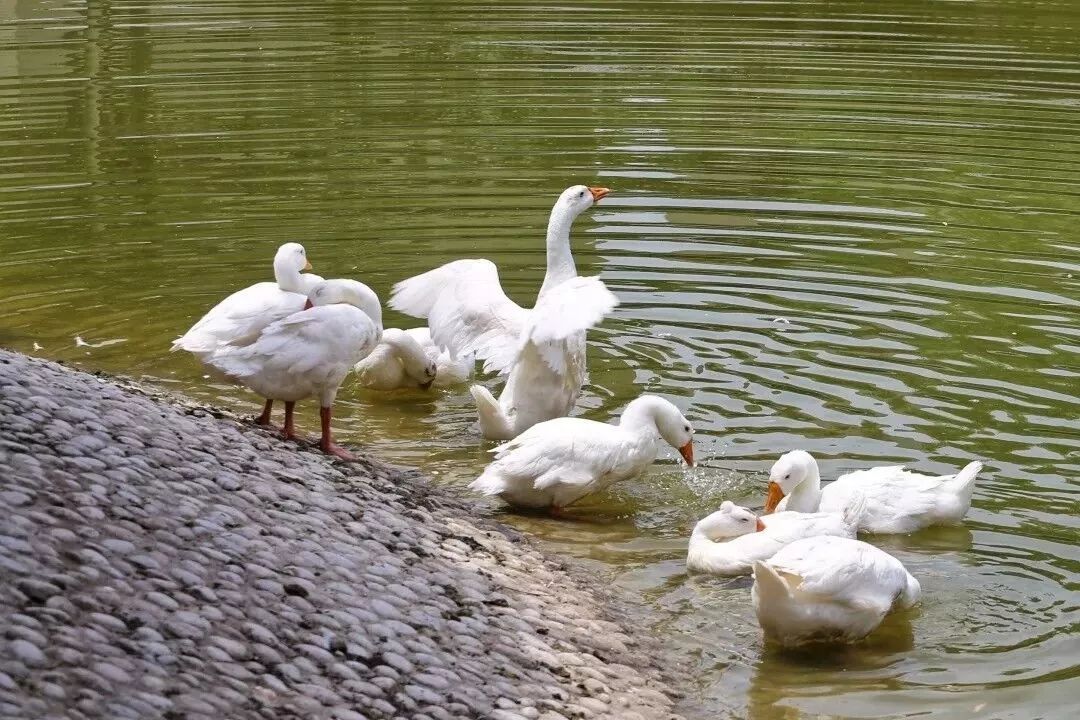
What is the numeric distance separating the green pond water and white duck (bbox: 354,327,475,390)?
0.43 ft

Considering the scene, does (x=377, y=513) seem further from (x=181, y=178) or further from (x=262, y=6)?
(x=262, y=6)

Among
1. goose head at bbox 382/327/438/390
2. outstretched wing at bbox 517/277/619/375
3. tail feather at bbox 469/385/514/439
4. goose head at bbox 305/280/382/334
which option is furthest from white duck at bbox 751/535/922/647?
goose head at bbox 382/327/438/390

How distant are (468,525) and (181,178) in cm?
831

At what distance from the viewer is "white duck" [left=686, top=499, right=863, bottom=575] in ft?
23.2

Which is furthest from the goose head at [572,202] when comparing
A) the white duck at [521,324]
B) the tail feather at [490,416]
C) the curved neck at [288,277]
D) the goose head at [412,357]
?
the curved neck at [288,277]

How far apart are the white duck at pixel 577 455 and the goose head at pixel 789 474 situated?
73cm

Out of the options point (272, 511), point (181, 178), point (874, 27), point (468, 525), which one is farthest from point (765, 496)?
point (874, 27)

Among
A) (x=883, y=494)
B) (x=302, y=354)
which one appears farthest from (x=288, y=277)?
(x=883, y=494)

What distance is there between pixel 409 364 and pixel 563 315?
1953 mm

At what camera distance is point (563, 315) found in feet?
26.9

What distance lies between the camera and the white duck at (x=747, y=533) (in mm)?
7078

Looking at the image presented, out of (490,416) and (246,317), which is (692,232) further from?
(246,317)

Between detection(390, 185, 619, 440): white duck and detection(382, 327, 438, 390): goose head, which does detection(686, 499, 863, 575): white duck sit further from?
detection(382, 327, 438, 390): goose head

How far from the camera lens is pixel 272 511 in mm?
6520
